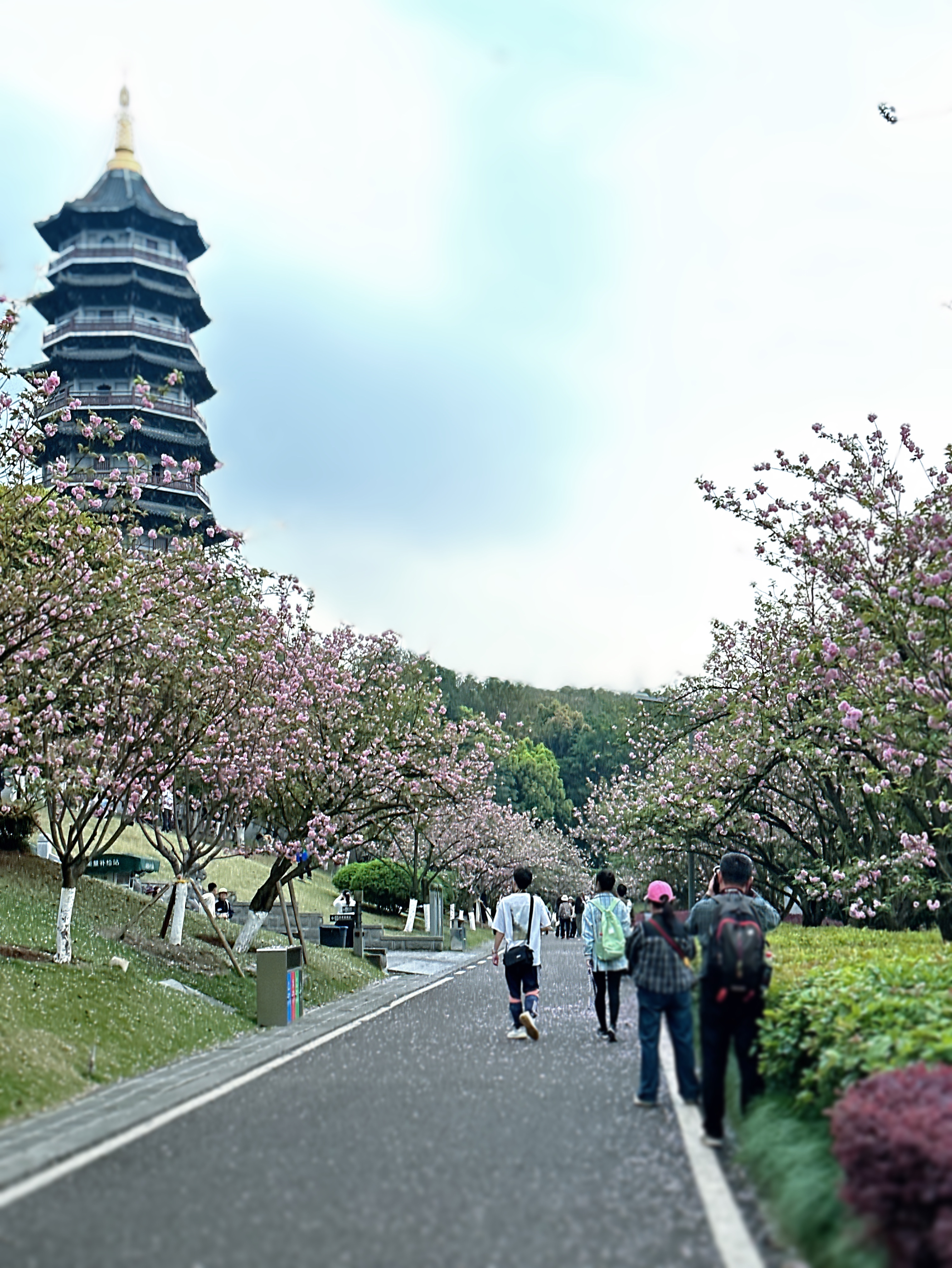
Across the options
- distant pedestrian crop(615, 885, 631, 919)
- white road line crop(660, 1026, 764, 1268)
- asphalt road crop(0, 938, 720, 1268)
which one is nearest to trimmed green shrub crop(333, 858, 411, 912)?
distant pedestrian crop(615, 885, 631, 919)

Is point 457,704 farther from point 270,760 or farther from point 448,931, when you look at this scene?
point 270,760

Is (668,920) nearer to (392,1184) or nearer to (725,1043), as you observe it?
(725,1043)

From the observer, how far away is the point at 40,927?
21.6 meters

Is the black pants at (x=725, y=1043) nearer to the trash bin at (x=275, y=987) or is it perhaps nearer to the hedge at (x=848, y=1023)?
the hedge at (x=848, y=1023)

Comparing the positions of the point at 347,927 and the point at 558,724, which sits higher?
the point at 558,724

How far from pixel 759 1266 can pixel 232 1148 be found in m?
3.72

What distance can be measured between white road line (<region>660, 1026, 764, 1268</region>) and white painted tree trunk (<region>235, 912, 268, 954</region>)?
1395 cm

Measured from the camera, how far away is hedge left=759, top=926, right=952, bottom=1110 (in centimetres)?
701

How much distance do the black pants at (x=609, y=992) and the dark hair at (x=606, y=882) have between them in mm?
933

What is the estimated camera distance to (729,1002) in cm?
855

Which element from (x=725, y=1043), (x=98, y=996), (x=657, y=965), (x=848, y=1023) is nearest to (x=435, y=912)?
(x=98, y=996)

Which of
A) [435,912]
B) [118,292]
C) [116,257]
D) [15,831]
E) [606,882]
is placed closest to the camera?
[606,882]

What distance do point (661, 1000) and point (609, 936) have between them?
483 cm

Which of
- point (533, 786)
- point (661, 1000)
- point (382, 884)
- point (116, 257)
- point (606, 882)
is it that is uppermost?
point (116, 257)
